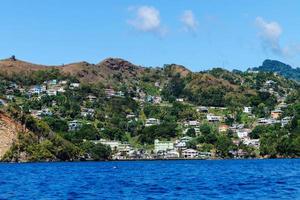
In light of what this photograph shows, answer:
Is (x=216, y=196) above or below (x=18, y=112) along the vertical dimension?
below

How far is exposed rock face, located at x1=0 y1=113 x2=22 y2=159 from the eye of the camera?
177 metres

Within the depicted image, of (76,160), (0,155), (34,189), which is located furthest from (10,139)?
(34,189)

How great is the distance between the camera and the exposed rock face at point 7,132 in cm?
17662

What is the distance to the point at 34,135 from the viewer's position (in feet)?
616

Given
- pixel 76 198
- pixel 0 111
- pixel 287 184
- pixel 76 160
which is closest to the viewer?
pixel 76 198

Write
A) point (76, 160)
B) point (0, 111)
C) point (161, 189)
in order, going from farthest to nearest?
1. point (76, 160)
2. point (0, 111)
3. point (161, 189)

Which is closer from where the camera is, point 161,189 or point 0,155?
point 161,189

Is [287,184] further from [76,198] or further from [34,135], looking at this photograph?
[34,135]

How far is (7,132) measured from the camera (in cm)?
17750

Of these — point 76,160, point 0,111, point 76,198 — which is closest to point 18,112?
point 0,111

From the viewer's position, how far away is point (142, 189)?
66.7 metres

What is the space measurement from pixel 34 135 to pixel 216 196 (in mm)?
135093

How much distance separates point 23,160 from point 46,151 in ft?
24.2

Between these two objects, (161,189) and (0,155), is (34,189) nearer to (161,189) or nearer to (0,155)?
(161,189)
